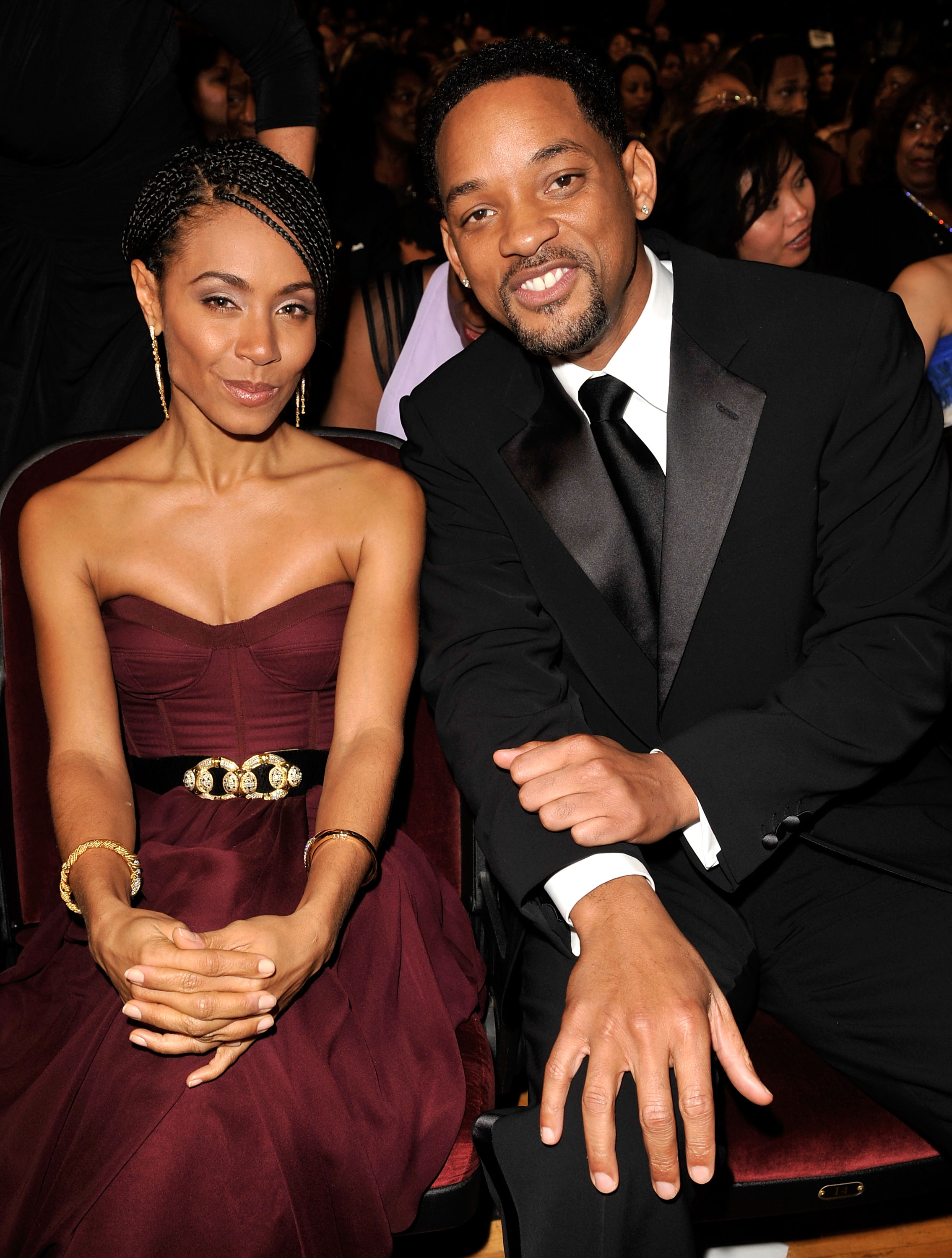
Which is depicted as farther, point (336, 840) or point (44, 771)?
point (44, 771)

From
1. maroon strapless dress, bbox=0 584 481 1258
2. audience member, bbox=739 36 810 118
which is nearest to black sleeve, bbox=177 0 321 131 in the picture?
maroon strapless dress, bbox=0 584 481 1258

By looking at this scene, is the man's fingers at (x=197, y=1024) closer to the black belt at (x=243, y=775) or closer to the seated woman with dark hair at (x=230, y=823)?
the seated woman with dark hair at (x=230, y=823)

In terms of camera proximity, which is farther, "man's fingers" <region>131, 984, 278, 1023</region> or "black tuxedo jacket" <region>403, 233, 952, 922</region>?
"black tuxedo jacket" <region>403, 233, 952, 922</region>

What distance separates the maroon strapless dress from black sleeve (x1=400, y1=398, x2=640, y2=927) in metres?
0.20

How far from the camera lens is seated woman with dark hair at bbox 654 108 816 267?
3002 mm

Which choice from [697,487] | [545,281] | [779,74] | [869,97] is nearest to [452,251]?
[545,281]

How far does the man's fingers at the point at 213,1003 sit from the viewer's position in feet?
4.32

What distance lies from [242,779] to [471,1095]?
0.60 m

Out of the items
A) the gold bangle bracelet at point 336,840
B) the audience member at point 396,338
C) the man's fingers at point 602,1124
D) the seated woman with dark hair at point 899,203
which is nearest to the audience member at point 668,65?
the seated woman with dark hair at point 899,203

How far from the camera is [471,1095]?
1480 millimetres

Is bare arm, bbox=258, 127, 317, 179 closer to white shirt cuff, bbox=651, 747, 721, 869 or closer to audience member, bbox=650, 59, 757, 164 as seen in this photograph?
white shirt cuff, bbox=651, 747, 721, 869

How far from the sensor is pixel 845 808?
165cm

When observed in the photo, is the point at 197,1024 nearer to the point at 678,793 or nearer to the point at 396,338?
the point at 678,793

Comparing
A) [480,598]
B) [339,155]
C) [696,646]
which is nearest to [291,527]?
[480,598]
